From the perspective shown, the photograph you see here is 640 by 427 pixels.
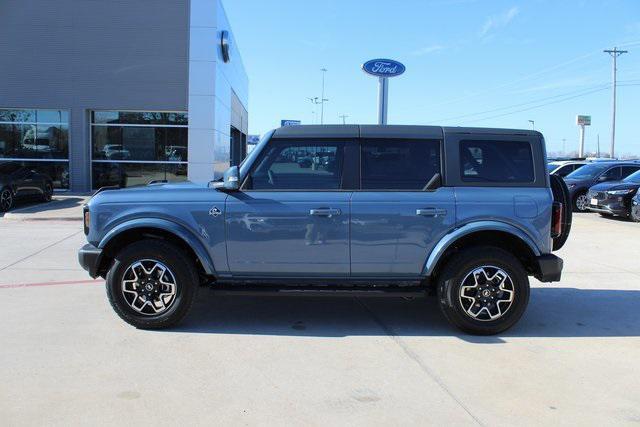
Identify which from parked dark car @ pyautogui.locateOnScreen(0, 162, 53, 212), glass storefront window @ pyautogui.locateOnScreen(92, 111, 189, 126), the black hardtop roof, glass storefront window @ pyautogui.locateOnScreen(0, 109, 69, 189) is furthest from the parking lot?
glass storefront window @ pyautogui.locateOnScreen(0, 109, 69, 189)

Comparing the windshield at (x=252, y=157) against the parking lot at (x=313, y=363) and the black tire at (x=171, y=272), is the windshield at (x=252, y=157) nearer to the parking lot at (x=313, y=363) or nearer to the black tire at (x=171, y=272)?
the black tire at (x=171, y=272)

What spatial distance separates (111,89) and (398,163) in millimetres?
17225

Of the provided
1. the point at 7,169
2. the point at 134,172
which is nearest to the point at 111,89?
the point at 134,172

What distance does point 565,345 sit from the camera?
485 centimetres

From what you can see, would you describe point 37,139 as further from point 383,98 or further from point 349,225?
point 349,225

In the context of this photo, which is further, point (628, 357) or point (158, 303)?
point (158, 303)

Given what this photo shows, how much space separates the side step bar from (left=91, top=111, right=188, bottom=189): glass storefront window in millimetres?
15677

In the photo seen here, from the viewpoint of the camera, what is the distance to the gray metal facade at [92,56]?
19.3m

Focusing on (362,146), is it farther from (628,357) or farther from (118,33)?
(118,33)

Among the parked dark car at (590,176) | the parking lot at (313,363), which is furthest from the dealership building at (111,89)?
the parking lot at (313,363)

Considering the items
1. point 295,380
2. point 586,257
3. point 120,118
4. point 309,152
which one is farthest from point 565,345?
point 120,118

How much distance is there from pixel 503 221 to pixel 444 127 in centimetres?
104

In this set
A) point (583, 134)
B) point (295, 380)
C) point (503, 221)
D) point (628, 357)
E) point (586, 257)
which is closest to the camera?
point (295, 380)

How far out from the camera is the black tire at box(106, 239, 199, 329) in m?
4.95
